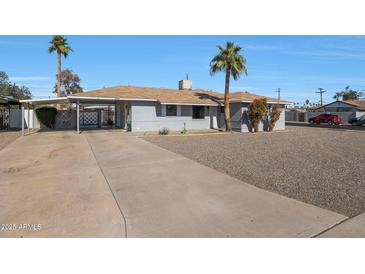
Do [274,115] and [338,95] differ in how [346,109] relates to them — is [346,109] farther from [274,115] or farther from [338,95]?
[338,95]

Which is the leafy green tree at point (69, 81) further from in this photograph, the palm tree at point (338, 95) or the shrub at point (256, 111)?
the palm tree at point (338, 95)

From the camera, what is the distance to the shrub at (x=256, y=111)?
67.6ft

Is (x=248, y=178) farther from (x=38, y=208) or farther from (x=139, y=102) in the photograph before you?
(x=139, y=102)

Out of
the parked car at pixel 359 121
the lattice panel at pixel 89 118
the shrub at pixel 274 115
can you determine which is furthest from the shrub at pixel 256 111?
the parked car at pixel 359 121

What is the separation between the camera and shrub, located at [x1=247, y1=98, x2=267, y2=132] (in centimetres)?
2061

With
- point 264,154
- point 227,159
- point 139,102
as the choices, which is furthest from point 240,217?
point 139,102

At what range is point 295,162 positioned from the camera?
851 centimetres

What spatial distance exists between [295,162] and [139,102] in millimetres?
13420

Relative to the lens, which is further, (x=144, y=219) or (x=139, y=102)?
(x=139, y=102)

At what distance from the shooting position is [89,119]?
84.7 feet

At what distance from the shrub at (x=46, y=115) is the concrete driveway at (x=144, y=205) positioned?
16.8 meters

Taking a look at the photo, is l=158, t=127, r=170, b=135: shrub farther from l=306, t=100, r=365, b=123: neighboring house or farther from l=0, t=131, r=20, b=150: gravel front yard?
l=306, t=100, r=365, b=123: neighboring house

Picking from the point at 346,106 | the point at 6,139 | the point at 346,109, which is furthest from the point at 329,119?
the point at 6,139

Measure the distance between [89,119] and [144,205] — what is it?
23.0 metres
